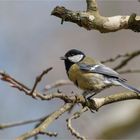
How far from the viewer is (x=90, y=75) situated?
92.6 inches

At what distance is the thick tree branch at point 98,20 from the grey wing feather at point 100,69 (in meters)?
0.65

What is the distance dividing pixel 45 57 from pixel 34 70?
292 millimetres

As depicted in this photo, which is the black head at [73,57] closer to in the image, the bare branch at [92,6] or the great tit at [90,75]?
the great tit at [90,75]

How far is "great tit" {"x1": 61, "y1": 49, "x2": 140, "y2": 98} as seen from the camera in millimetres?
2281

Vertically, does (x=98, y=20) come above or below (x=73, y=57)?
above

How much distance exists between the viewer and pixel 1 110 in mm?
3721

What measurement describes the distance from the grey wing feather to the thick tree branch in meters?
0.65

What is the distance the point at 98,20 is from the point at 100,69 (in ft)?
2.44

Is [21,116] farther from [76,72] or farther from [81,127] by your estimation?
[76,72]

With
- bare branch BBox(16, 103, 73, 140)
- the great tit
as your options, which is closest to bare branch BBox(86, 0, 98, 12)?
bare branch BBox(16, 103, 73, 140)

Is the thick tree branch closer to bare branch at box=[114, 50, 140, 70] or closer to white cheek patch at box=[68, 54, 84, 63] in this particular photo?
bare branch at box=[114, 50, 140, 70]

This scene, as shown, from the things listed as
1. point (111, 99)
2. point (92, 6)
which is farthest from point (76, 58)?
point (92, 6)

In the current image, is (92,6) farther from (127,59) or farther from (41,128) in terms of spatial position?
(127,59)

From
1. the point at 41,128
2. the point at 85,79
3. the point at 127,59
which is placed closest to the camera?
the point at 41,128
